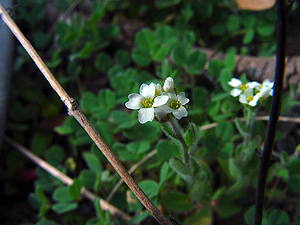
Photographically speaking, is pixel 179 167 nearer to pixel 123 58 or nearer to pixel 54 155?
pixel 54 155

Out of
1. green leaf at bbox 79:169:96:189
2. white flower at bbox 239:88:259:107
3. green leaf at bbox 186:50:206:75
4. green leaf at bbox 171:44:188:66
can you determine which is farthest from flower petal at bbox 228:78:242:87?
green leaf at bbox 79:169:96:189

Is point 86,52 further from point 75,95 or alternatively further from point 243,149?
point 243,149

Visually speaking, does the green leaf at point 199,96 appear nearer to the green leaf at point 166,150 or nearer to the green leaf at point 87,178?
the green leaf at point 166,150

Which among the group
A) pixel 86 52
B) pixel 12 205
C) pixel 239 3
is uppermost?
pixel 86 52

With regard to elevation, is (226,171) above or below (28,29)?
below

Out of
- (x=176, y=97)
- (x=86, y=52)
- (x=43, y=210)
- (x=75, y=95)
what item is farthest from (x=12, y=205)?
(x=176, y=97)

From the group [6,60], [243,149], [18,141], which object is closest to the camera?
[243,149]

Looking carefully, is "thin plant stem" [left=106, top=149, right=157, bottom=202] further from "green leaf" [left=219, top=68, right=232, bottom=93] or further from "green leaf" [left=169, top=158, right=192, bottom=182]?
"green leaf" [left=219, top=68, right=232, bottom=93]
